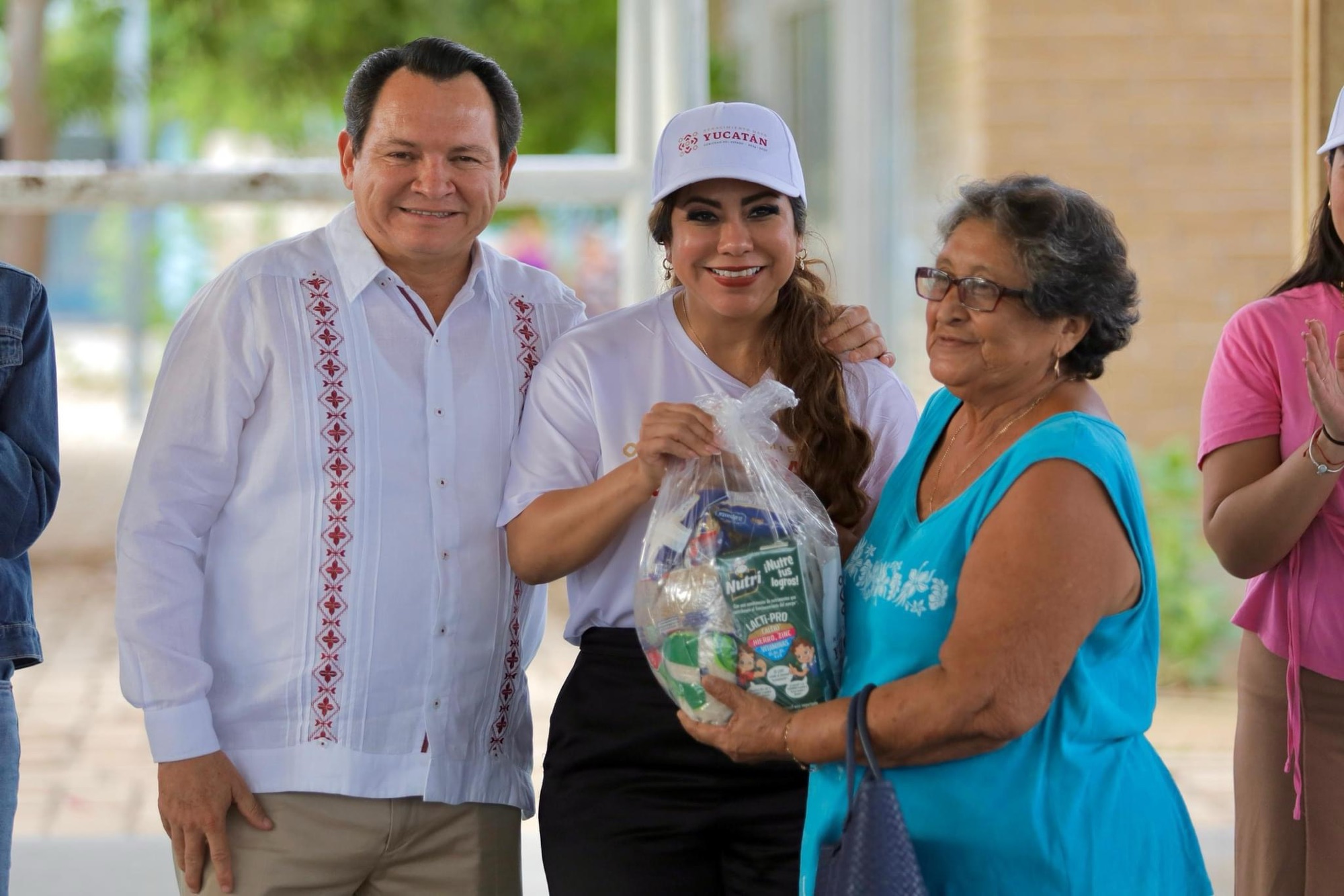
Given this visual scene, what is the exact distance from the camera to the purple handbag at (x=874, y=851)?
1.78m

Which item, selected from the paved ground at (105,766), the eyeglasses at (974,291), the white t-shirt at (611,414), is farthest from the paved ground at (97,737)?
the eyeglasses at (974,291)

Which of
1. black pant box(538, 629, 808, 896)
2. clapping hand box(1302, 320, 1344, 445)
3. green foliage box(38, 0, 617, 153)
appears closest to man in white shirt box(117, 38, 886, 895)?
black pant box(538, 629, 808, 896)

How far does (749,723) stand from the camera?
1.98 meters

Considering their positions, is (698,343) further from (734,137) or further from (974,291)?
(974,291)

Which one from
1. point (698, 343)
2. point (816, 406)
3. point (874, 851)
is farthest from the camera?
point (698, 343)

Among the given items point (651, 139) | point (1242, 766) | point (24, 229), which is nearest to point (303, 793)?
point (1242, 766)

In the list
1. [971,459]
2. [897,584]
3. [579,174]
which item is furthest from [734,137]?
[579,174]

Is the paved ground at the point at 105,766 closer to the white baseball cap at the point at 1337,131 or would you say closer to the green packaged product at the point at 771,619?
the green packaged product at the point at 771,619

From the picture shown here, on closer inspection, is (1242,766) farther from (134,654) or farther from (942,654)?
(134,654)

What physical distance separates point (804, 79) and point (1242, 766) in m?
7.27

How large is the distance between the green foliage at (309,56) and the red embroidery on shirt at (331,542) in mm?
7554

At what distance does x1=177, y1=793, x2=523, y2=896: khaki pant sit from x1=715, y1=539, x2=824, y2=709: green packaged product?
0.77m

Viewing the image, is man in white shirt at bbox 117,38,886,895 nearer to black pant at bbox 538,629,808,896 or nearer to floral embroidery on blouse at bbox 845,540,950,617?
black pant at bbox 538,629,808,896

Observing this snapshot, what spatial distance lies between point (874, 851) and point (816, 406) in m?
0.82
